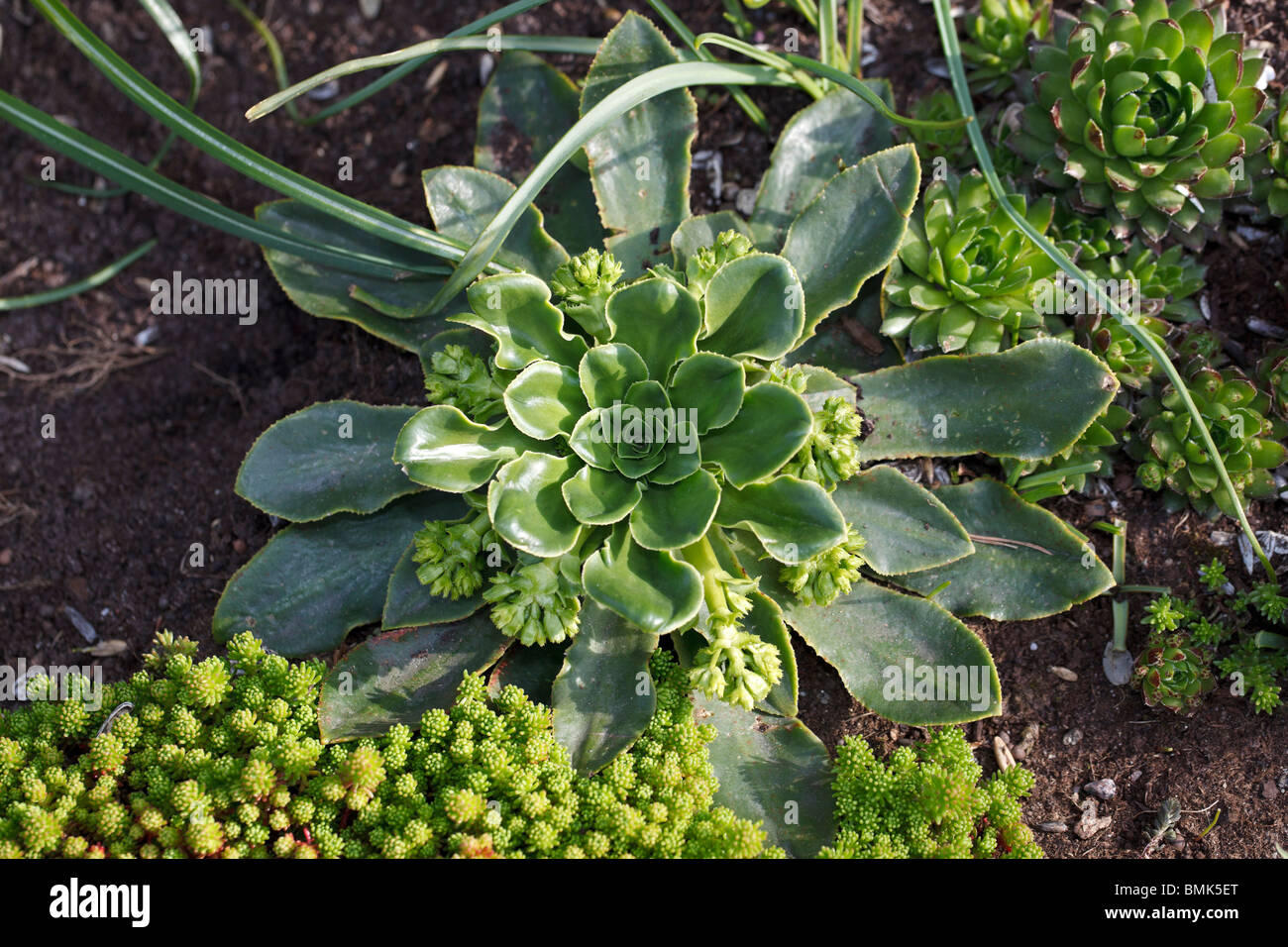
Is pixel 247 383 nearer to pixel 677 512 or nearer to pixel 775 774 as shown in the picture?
pixel 677 512

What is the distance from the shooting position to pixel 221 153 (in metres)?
2.86

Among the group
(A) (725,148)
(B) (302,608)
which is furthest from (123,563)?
(A) (725,148)

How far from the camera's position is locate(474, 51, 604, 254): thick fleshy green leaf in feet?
11.6

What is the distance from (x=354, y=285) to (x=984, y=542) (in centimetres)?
241

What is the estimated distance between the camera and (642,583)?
8.83 ft

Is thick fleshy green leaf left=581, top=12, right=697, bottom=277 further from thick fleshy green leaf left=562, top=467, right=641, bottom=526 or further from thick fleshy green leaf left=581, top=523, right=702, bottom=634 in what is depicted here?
thick fleshy green leaf left=581, top=523, right=702, bottom=634

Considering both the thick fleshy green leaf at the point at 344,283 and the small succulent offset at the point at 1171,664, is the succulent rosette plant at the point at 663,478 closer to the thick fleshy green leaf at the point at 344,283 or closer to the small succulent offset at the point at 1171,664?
the thick fleshy green leaf at the point at 344,283

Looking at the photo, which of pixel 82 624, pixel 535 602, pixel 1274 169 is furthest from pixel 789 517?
pixel 82 624

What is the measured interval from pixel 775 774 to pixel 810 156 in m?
2.16

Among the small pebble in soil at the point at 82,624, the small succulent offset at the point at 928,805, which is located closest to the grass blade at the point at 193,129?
the small pebble in soil at the point at 82,624

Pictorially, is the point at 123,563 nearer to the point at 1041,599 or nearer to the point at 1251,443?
the point at 1041,599

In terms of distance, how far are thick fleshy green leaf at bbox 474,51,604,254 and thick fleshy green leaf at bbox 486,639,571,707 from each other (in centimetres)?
150

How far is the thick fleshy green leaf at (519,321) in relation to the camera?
2.81 metres

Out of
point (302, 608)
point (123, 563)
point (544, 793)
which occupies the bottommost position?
point (544, 793)
